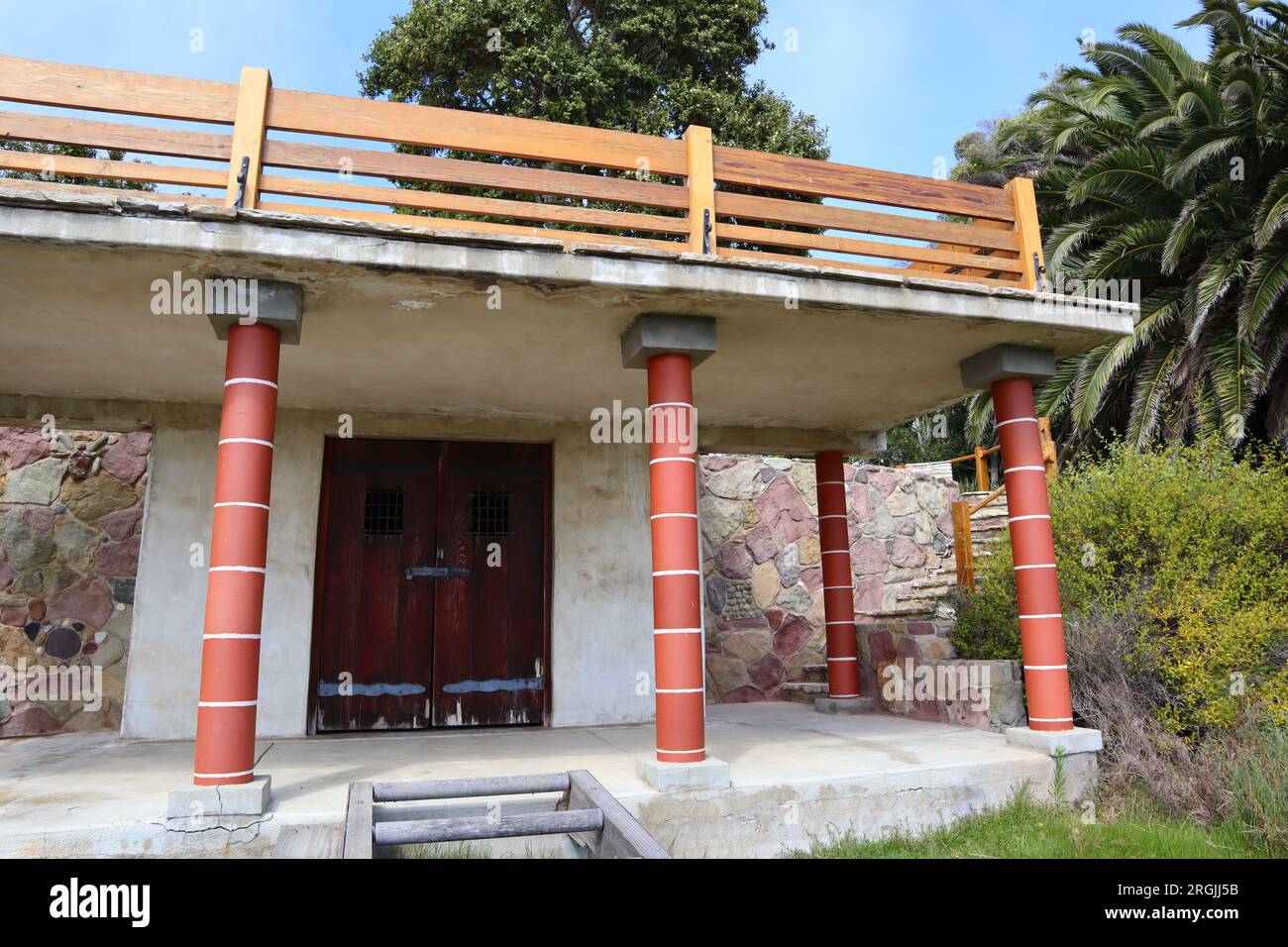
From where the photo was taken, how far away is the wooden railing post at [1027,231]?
23.0 feet

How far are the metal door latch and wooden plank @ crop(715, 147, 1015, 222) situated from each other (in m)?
4.20

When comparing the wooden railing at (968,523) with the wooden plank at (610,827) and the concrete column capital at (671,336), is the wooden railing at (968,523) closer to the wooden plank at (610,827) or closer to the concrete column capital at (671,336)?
the concrete column capital at (671,336)

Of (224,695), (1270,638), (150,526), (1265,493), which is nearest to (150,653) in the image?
(150,526)

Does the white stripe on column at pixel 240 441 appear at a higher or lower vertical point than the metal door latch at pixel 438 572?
higher

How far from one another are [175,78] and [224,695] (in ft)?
11.6

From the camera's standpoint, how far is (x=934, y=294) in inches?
244

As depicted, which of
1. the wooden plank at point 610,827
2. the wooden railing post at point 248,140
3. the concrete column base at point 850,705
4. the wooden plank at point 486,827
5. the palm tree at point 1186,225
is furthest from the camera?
the palm tree at point 1186,225

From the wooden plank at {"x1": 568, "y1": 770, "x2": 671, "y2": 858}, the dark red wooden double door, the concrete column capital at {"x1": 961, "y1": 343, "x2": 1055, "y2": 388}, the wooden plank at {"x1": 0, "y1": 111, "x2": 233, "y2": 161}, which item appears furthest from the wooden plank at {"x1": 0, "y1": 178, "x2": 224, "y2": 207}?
the concrete column capital at {"x1": 961, "y1": 343, "x2": 1055, "y2": 388}

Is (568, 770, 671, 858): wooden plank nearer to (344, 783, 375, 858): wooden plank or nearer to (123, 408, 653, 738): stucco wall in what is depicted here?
(344, 783, 375, 858): wooden plank

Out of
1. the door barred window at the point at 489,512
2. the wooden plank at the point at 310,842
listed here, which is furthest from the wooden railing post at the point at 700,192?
the wooden plank at the point at 310,842

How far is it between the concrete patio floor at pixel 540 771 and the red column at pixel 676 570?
44cm
